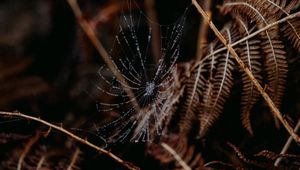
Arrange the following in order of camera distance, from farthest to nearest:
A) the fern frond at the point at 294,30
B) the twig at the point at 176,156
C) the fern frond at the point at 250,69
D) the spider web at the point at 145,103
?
the spider web at the point at 145,103 < the twig at the point at 176,156 < the fern frond at the point at 250,69 < the fern frond at the point at 294,30

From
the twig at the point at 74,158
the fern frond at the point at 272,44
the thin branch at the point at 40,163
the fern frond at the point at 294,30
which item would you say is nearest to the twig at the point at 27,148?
the thin branch at the point at 40,163

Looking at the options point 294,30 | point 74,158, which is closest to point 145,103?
point 74,158

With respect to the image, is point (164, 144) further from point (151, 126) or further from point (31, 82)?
point (31, 82)

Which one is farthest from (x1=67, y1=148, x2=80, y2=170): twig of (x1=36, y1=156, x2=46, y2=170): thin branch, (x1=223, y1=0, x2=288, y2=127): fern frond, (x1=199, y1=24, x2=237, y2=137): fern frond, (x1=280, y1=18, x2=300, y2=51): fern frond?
(x1=280, y1=18, x2=300, y2=51): fern frond

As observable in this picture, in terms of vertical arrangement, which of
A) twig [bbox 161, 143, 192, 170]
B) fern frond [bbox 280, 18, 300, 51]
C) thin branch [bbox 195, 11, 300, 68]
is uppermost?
thin branch [bbox 195, 11, 300, 68]

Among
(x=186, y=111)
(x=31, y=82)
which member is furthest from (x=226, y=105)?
(x=31, y=82)

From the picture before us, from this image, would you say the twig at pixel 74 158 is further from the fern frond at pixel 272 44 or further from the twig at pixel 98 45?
the fern frond at pixel 272 44

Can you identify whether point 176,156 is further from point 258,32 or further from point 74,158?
point 258,32

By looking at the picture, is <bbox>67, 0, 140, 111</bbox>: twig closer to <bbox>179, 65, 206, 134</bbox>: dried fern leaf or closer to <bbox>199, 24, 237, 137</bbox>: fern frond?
<bbox>179, 65, 206, 134</bbox>: dried fern leaf

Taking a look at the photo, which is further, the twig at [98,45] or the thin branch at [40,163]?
the twig at [98,45]

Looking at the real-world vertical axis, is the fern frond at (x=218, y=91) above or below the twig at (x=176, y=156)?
above

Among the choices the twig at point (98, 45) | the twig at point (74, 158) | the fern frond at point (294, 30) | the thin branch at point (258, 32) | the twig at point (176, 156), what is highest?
Answer: the twig at point (98, 45)
